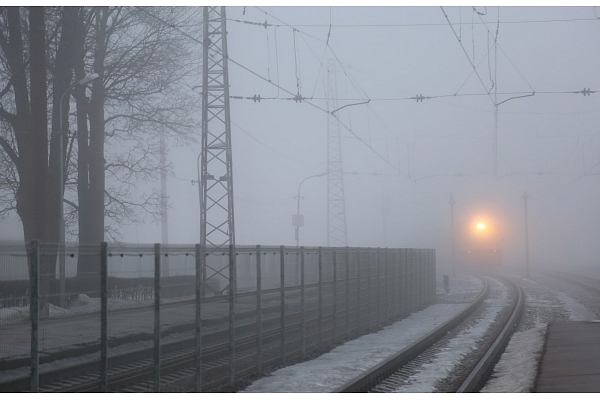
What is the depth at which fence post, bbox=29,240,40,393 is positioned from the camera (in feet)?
26.5

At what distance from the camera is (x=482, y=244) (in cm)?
6400

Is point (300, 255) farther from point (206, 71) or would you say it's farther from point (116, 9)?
point (116, 9)

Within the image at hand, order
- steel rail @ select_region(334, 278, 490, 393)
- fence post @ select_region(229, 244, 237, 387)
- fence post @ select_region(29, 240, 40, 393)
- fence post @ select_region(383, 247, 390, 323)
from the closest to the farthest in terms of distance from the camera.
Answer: fence post @ select_region(29, 240, 40, 393) < steel rail @ select_region(334, 278, 490, 393) < fence post @ select_region(229, 244, 237, 387) < fence post @ select_region(383, 247, 390, 323)

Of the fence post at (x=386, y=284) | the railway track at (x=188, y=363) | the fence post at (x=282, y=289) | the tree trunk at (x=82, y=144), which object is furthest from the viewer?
the tree trunk at (x=82, y=144)

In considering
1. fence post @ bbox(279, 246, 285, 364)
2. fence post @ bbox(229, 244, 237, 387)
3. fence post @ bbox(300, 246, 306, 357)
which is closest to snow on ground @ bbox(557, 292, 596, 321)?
fence post @ bbox(300, 246, 306, 357)

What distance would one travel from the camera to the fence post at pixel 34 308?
26.5ft

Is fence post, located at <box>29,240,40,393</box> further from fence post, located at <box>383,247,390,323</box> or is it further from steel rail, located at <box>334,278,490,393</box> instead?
fence post, located at <box>383,247,390,323</box>

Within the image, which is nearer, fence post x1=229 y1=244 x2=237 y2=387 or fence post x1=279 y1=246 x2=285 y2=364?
fence post x1=229 y1=244 x2=237 y2=387

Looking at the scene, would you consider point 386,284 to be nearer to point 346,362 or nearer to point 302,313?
point 302,313

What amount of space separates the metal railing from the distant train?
44455 mm

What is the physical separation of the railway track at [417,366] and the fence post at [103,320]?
9.95ft

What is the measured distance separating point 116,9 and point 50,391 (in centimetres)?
2562

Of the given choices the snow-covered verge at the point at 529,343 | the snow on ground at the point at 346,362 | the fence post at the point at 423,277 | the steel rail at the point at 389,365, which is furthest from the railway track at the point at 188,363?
the fence post at the point at 423,277

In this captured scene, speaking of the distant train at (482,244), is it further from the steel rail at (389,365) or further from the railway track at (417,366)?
the steel rail at (389,365)
